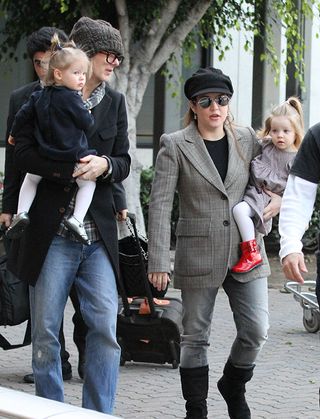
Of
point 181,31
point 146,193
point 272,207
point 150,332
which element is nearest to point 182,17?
point 181,31

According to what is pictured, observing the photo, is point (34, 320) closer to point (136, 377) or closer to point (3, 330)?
point (136, 377)

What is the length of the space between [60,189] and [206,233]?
0.83 meters

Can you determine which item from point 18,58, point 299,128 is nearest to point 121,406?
point 299,128

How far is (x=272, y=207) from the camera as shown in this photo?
555 cm

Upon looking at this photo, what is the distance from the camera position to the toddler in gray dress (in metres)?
5.43

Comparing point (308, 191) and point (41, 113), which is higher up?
point (41, 113)

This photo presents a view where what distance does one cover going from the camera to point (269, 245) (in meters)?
14.3

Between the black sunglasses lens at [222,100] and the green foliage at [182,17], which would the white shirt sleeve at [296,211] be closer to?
the black sunglasses lens at [222,100]

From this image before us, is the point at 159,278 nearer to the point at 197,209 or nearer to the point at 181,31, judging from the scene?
the point at 197,209

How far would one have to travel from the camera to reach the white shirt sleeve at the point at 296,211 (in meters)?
4.39

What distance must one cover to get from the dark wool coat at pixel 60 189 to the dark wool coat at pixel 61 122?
0.18 ft

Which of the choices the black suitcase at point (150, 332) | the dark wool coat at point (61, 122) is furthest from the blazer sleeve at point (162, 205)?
the black suitcase at point (150, 332)

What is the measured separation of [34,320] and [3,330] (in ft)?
12.6

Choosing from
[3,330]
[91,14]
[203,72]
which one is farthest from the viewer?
[91,14]
